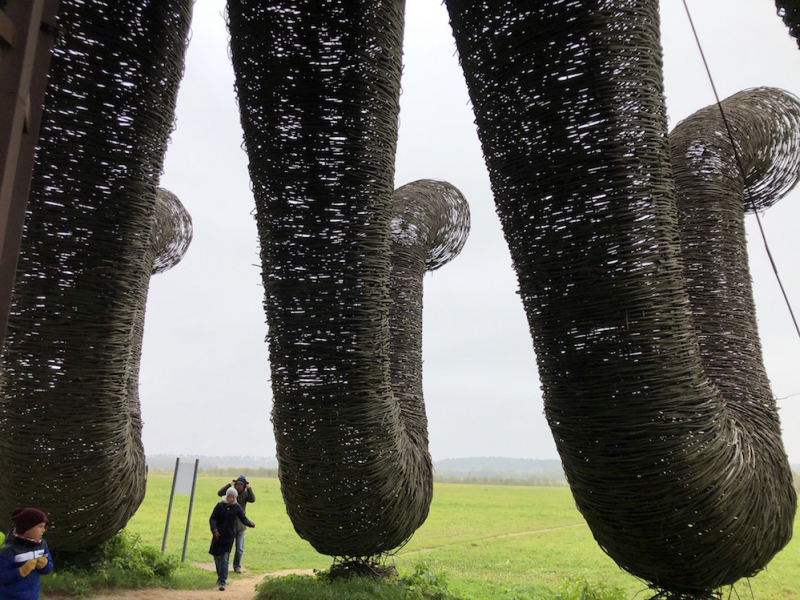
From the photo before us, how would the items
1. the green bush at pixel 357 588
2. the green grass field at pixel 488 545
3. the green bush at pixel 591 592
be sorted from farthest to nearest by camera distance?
the green grass field at pixel 488 545 < the green bush at pixel 357 588 < the green bush at pixel 591 592

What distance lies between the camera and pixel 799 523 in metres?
6.22

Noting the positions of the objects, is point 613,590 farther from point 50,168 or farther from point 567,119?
point 50,168

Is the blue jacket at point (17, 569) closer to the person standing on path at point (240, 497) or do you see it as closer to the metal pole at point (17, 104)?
the metal pole at point (17, 104)

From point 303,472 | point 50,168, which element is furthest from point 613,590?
point 50,168

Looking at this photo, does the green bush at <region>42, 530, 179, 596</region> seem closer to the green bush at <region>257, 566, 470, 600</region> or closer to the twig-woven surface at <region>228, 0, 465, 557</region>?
the green bush at <region>257, 566, 470, 600</region>

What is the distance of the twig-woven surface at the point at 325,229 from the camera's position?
13.6 feet

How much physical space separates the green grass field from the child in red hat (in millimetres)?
3477

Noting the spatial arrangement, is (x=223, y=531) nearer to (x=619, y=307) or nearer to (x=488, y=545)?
(x=488, y=545)

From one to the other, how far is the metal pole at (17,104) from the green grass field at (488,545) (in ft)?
13.5

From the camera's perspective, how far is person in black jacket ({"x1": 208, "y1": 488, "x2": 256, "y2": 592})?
6172 millimetres

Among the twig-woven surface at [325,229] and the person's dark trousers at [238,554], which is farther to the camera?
the person's dark trousers at [238,554]

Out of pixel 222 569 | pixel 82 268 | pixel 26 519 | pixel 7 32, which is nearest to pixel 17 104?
pixel 7 32

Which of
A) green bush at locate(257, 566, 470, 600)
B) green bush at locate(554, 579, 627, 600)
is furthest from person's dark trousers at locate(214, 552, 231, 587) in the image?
green bush at locate(554, 579, 627, 600)

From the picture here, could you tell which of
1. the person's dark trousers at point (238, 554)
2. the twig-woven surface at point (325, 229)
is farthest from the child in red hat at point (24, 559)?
the person's dark trousers at point (238, 554)
